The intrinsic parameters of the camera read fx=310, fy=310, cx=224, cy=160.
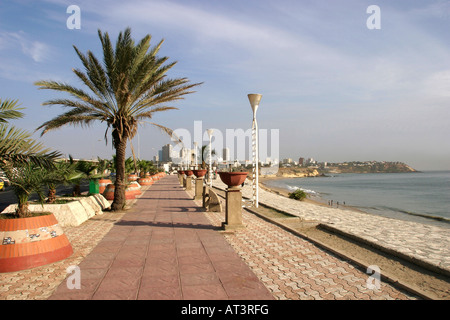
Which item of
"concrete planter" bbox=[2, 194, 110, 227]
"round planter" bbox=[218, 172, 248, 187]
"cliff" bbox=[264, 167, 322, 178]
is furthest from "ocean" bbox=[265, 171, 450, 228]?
"cliff" bbox=[264, 167, 322, 178]

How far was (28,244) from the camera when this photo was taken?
15.2 ft

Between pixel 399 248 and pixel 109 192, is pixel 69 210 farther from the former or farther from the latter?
pixel 399 248

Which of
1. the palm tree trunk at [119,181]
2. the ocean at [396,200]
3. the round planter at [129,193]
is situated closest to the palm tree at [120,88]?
the palm tree trunk at [119,181]

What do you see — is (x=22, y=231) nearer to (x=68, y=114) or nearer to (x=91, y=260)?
(x=91, y=260)

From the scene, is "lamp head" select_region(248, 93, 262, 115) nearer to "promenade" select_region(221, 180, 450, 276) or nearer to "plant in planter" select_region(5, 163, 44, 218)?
"promenade" select_region(221, 180, 450, 276)

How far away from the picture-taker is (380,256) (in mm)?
5500

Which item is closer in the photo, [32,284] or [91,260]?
[32,284]

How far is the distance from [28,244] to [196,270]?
255 cm

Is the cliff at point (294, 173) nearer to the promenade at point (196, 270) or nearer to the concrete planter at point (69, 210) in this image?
the concrete planter at point (69, 210)

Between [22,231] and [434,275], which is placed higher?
[22,231]

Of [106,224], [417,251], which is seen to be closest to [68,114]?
[106,224]
